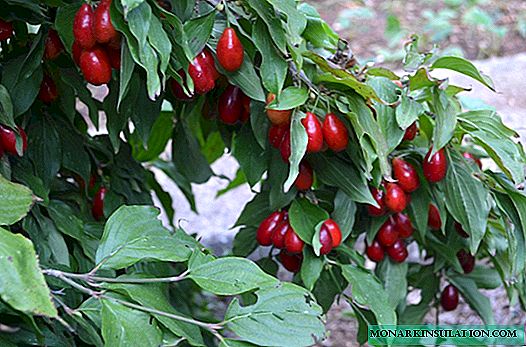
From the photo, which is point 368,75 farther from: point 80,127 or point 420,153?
point 80,127

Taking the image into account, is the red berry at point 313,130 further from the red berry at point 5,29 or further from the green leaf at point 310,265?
the red berry at point 5,29

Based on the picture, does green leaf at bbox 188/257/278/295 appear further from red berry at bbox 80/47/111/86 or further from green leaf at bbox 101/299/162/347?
red berry at bbox 80/47/111/86

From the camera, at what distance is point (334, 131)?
93cm

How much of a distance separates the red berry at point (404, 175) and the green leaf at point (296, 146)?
229 millimetres

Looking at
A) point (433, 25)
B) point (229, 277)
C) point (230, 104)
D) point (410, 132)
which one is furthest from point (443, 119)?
point (433, 25)

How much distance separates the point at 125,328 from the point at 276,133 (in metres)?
0.38

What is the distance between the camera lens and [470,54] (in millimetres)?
3830

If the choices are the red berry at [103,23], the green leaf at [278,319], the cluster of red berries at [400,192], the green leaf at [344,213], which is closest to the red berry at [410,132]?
the cluster of red berries at [400,192]

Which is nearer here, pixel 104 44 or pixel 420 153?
pixel 104 44

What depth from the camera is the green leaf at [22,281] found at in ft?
1.85

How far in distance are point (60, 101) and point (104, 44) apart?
0.26m

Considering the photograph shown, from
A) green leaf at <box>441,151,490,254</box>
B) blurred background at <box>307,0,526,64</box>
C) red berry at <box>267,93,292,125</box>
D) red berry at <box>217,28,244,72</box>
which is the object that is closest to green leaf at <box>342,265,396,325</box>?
green leaf at <box>441,151,490,254</box>

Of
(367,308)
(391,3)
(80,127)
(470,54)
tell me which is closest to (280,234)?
(367,308)

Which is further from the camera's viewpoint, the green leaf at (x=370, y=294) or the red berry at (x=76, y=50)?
the green leaf at (x=370, y=294)
